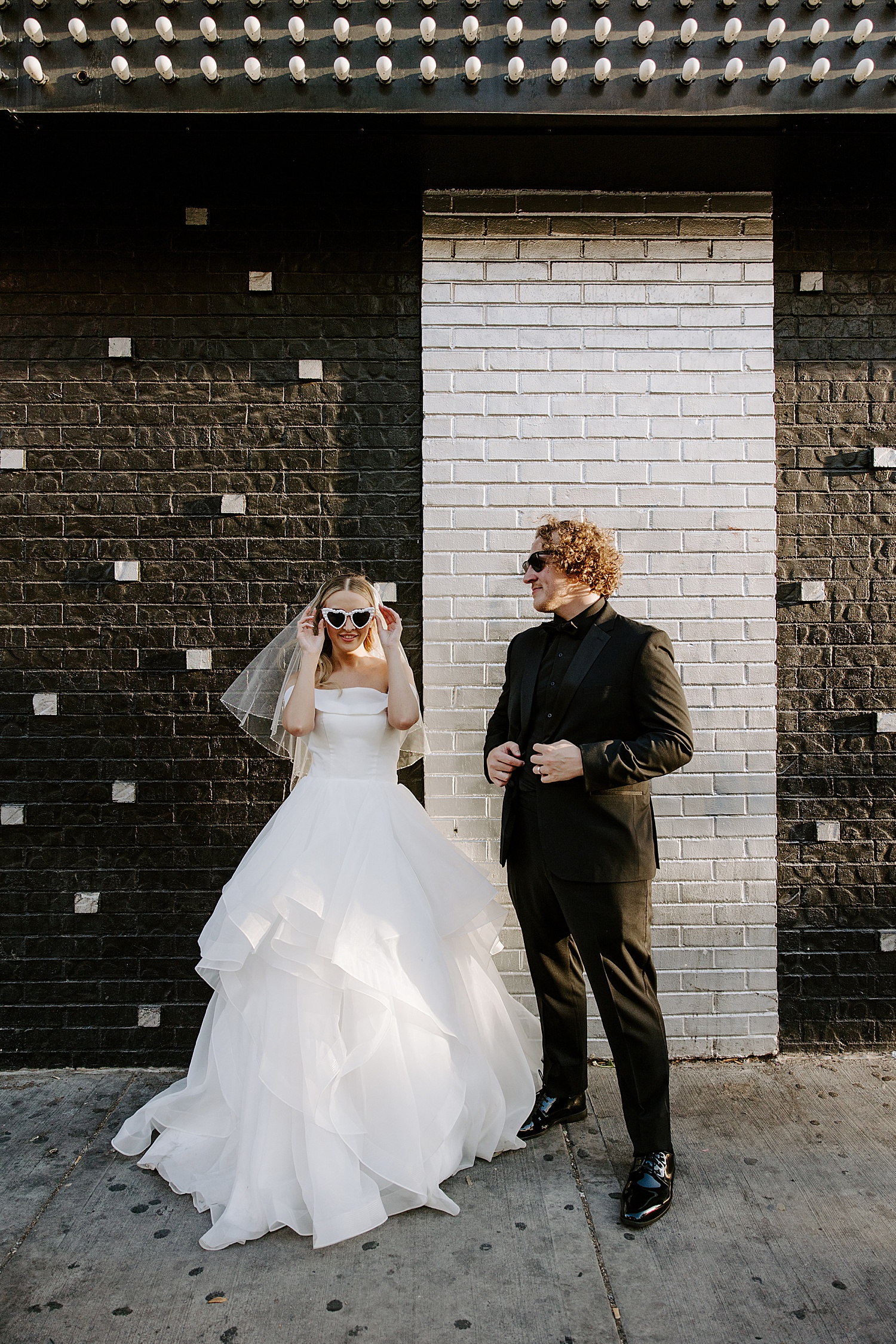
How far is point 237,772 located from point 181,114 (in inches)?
111

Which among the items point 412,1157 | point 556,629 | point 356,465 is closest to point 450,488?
point 356,465

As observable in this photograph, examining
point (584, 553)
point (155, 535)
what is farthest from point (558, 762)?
point (155, 535)

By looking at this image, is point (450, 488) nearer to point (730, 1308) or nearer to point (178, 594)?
point (178, 594)

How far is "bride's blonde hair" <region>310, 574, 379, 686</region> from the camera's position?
3.55 metres

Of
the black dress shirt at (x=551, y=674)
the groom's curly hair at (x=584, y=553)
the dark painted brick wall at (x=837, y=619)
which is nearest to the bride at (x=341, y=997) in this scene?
the black dress shirt at (x=551, y=674)

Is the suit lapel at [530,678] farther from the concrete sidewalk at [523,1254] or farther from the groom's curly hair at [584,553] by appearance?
the concrete sidewalk at [523,1254]

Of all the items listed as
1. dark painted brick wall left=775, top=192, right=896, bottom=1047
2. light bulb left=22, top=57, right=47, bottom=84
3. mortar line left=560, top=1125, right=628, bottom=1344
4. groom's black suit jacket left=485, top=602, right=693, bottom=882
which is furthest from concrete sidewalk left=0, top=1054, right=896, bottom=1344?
light bulb left=22, top=57, right=47, bottom=84

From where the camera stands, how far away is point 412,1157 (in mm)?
2939

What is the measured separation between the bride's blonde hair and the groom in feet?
2.27

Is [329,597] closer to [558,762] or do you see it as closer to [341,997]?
[558,762]

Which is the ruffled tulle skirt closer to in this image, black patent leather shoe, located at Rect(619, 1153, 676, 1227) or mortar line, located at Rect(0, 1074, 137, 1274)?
mortar line, located at Rect(0, 1074, 137, 1274)

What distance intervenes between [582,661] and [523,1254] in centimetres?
197

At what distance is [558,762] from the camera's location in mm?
2990

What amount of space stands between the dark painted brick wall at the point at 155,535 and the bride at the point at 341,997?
23.1 inches
